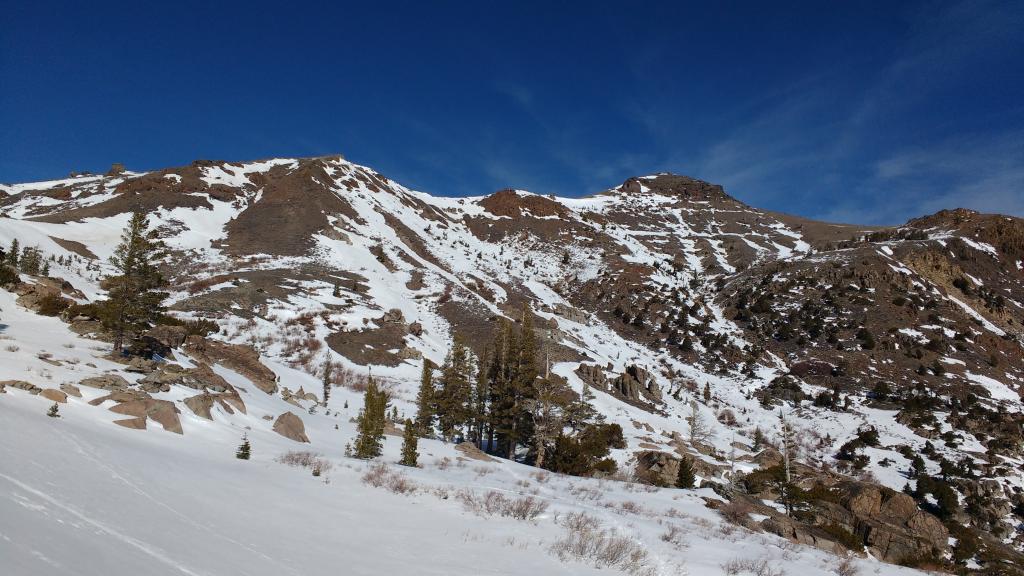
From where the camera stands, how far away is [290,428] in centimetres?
1856

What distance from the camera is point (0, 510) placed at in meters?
3.84

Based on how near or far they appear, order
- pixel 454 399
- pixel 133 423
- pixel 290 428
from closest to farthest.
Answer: pixel 133 423 < pixel 290 428 < pixel 454 399

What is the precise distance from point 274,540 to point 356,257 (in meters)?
64.3

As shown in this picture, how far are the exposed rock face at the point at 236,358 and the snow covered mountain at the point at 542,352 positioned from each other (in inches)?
6.9

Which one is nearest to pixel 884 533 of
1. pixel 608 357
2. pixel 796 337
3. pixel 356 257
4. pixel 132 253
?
pixel 132 253

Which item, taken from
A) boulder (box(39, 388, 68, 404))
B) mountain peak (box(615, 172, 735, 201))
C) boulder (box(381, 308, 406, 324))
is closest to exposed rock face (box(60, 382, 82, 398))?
boulder (box(39, 388, 68, 404))

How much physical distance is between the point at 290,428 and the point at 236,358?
1121 cm

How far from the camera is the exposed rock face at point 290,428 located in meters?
18.2

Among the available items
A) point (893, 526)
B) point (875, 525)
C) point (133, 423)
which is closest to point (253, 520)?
point (133, 423)

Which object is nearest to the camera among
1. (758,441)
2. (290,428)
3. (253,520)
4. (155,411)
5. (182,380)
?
(253,520)

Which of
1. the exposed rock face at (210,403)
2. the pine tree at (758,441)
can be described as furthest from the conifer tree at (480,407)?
the pine tree at (758,441)

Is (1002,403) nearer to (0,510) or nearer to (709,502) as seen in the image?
(709,502)

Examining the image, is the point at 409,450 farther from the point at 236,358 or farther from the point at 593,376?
the point at 593,376

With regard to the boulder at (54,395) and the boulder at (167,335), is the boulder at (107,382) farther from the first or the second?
the boulder at (167,335)
